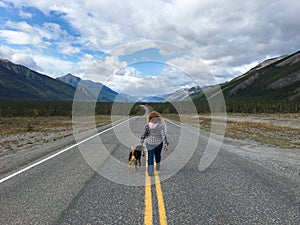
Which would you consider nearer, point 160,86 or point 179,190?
point 179,190

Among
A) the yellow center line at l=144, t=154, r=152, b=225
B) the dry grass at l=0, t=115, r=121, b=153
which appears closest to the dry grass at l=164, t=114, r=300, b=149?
the yellow center line at l=144, t=154, r=152, b=225

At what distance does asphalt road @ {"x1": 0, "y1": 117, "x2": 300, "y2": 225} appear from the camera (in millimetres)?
4160

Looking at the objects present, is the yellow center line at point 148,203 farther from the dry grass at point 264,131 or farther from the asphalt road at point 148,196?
the dry grass at point 264,131

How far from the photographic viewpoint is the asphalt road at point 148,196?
13.6 ft

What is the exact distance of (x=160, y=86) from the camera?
11.4 m

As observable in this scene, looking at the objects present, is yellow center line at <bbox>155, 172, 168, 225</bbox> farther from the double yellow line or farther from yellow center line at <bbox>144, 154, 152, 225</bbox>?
yellow center line at <bbox>144, 154, 152, 225</bbox>

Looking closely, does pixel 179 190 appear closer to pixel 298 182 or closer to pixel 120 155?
pixel 298 182

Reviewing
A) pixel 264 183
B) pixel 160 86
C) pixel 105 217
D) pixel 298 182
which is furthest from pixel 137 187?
pixel 160 86

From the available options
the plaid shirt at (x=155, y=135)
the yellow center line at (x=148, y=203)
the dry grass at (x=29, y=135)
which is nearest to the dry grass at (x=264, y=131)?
the plaid shirt at (x=155, y=135)

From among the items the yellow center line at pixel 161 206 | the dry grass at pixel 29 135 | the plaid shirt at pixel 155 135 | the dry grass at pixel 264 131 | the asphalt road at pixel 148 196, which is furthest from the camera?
the dry grass at pixel 264 131

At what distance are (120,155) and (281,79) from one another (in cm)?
19896

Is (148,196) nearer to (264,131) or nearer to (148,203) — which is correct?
(148,203)

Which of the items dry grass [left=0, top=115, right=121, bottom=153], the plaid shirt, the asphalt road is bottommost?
dry grass [left=0, top=115, right=121, bottom=153]

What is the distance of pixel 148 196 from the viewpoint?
5188mm
